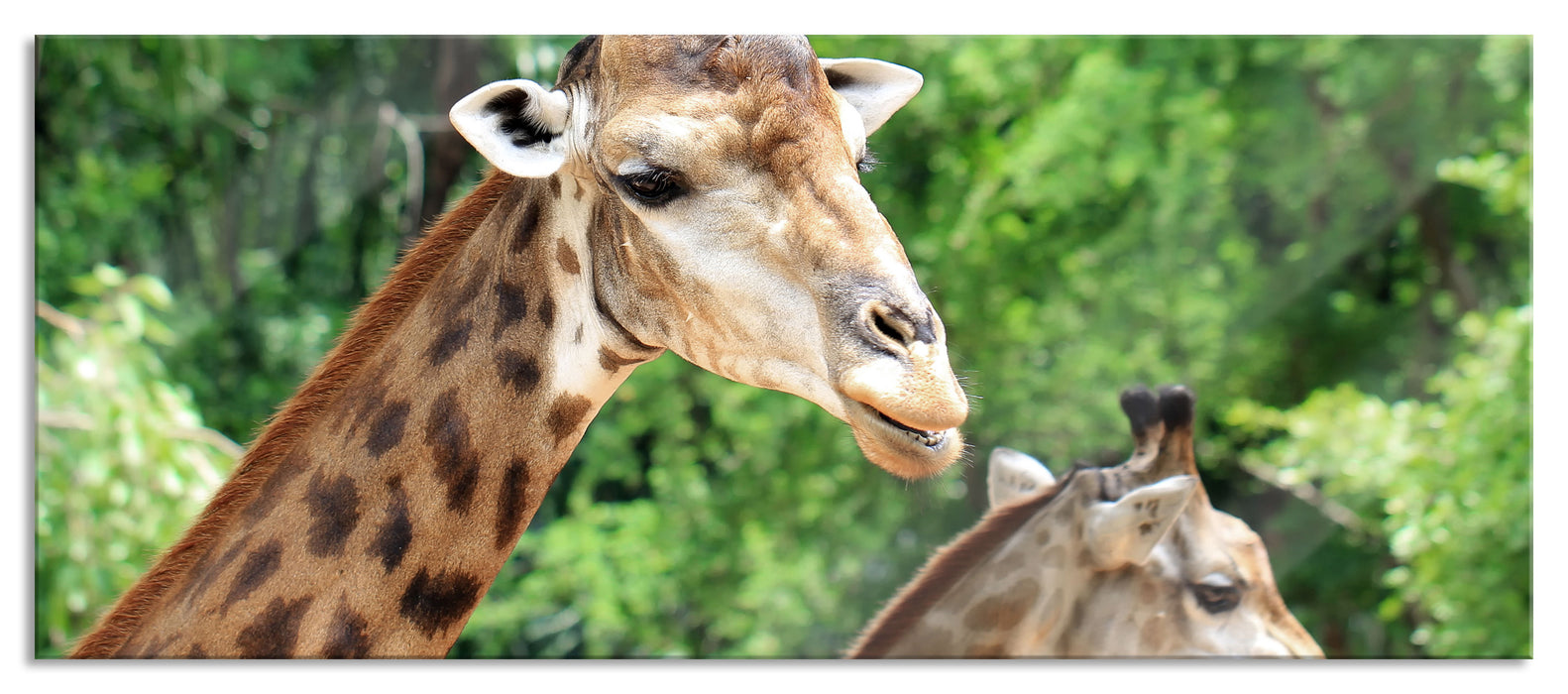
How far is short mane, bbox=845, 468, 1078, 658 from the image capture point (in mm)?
1657

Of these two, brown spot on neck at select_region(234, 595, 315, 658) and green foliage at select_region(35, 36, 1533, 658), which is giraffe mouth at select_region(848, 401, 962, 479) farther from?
green foliage at select_region(35, 36, 1533, 658)

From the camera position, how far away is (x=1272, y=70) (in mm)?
3943

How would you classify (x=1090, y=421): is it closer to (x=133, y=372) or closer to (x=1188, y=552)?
(x=1188, y=552)

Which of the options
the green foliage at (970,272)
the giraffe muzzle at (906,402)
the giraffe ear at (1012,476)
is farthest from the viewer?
the green foliage at (970,272)

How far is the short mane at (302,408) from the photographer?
1087 mm

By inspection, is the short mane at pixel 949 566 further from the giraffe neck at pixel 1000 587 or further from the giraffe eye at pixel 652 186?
the giraffe eye at pixel 652 186

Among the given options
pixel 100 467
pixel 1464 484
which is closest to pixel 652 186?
pixel 100 467

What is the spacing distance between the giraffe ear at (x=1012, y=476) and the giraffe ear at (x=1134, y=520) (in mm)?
197

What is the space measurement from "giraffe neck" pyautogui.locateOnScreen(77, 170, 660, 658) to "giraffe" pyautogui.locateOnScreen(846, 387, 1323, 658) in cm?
74

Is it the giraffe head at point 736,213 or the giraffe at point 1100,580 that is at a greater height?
the giraffe head at point 736,213

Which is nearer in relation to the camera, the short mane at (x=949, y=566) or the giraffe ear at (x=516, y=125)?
the giraffe ear at (x=516, y=125)

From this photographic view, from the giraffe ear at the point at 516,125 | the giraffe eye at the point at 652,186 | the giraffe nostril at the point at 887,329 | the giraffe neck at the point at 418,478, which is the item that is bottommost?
the giraffe neck at the point at 418,478

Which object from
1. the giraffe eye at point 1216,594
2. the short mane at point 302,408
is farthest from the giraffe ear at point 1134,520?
the short mane at point 302,408
